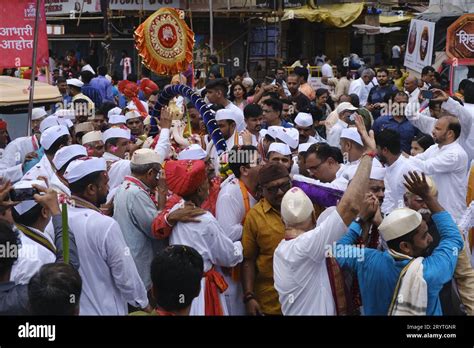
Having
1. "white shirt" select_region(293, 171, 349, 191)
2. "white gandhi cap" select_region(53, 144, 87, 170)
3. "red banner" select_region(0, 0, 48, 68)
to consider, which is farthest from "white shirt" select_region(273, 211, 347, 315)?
"red banner" select_region(0, 0, 48, 68)

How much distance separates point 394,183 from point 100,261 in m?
3.09

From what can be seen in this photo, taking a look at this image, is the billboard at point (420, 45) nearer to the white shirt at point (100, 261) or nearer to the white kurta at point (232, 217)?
the white kurta at point (232, 217)

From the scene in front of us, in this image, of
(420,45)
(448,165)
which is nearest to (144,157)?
(448,165)

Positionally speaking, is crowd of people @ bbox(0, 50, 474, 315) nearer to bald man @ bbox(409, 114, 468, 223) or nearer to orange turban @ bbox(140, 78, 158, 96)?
bald man @ bbox(409, 114, 468, 223)

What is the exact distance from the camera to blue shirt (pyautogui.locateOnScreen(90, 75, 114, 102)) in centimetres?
1425

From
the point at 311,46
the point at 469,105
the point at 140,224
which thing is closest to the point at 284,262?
the point at 140,224

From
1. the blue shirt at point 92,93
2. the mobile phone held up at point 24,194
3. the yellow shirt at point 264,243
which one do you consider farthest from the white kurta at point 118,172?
the blue shirt at point 92,93

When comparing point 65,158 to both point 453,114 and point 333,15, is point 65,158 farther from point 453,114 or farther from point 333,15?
point 333,15

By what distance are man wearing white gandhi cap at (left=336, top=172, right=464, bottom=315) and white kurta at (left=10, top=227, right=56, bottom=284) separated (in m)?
1.60

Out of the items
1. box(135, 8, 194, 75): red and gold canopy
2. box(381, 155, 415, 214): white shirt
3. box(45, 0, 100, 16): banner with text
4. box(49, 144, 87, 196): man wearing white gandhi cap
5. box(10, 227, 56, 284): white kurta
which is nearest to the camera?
box(10, 227, 56, 284): white kurta

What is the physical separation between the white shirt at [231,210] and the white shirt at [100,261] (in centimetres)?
97

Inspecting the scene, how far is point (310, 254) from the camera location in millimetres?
4484

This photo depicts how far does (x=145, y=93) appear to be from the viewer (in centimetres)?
1542

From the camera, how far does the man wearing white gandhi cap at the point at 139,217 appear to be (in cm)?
571
